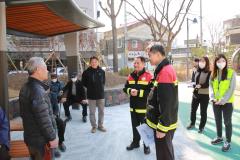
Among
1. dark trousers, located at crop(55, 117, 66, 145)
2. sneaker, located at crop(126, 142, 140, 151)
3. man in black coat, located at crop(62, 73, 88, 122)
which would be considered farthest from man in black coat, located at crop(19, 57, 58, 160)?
man in black coat, located at crop(62, 73, 88, 122)

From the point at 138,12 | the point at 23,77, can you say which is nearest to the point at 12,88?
the point at 23,77

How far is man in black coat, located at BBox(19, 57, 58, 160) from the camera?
3729 millimetres

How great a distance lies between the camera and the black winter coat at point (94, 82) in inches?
293

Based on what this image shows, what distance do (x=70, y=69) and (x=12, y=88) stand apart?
107 inches

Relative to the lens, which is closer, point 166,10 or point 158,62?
point 158,62

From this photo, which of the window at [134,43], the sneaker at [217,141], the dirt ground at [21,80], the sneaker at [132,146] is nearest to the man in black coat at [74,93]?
the sneaker at [132,146]

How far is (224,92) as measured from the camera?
600 cm

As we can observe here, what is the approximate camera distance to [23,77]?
14.0 meters

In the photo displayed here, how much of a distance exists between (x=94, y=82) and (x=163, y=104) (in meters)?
3.79

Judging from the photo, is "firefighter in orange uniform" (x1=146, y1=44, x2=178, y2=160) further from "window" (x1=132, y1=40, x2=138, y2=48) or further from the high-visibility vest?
"window" (x1=132, y1=40, x2=138, y2=48)

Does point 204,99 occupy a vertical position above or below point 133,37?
below

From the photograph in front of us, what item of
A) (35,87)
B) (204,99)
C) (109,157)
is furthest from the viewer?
(204,99)

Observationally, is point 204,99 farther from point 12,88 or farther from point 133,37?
point 133,37

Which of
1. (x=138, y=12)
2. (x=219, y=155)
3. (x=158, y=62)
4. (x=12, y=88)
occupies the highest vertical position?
(x=138, y=12)
